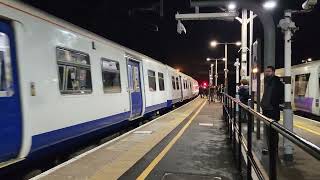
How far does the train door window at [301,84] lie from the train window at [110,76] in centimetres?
1200

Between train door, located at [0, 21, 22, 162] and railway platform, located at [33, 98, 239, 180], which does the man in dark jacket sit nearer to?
railway platform, located at [33, 98, 239, 180]

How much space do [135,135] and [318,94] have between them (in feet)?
35.9

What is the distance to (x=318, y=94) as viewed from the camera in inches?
742

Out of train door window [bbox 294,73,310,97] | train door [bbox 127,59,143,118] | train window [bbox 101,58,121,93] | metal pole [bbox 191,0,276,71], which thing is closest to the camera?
metal pole [bbox 191,0,276,71]

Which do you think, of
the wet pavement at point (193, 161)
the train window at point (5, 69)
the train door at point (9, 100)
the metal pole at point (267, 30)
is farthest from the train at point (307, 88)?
the train window at point (5, 69)

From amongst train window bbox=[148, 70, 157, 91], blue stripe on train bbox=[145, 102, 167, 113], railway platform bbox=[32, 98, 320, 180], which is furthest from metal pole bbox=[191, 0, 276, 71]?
train window bbox=[148, 70, 157, 91]

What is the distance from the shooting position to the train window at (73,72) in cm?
801

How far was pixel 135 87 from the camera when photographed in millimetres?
14727

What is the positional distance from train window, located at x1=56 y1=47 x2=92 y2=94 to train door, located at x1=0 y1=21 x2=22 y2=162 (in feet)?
5.60

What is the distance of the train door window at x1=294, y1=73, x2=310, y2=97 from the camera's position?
2103cm

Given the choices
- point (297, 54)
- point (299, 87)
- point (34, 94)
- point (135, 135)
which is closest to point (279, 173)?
point (34, 94)

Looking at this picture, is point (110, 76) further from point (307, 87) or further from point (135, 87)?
point (307, 87)

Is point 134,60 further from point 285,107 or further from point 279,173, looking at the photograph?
point 279,173

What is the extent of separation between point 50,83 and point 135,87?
24.3 ft
